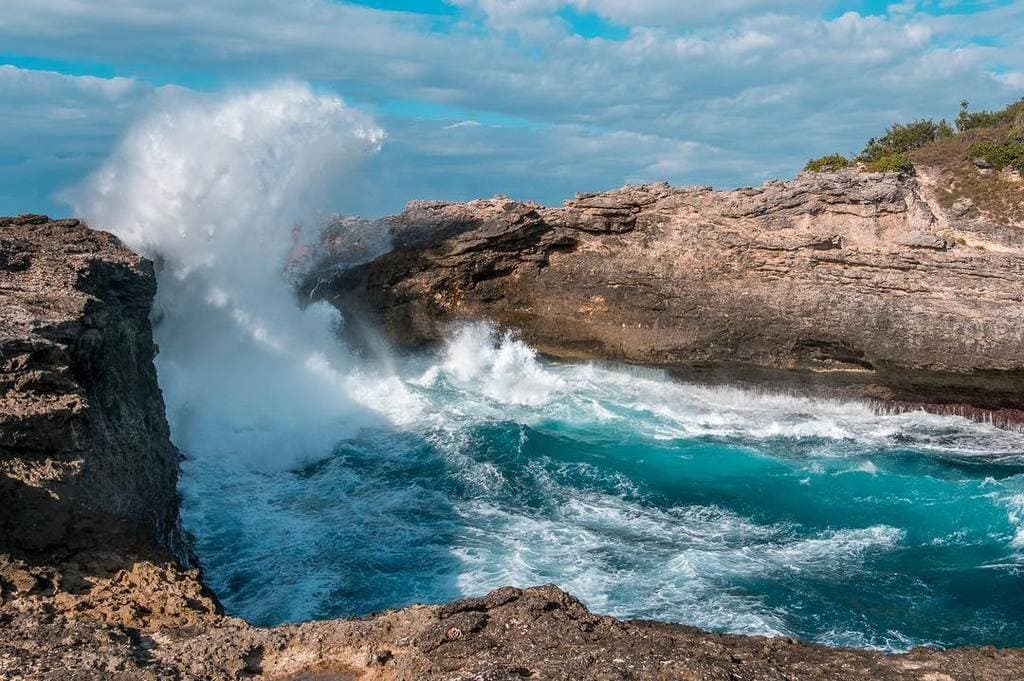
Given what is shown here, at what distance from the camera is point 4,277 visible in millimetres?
11312

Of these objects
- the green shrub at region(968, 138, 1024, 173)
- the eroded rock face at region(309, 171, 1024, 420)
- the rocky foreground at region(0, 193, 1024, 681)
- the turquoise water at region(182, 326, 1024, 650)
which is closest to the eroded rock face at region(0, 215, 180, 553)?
the rocky foreground at region(0, 193, 1024, 681)

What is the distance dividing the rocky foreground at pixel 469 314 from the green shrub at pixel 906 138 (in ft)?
39.7

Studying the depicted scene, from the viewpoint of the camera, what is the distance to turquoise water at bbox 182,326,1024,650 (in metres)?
11.2

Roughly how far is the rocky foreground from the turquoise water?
178 cm

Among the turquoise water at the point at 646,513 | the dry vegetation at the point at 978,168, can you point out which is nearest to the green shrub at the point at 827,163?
the dry vegetation at the point at 978,168

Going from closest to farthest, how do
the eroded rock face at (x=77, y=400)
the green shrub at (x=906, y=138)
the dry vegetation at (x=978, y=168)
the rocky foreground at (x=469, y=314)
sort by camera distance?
the rocky foreground at (x=469, y=314), the eroded rock face at (x=77, y=400), the dry vegetation at (x=978, y=168), the green shrub at (x=906, y=138)

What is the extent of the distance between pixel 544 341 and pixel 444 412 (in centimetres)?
465

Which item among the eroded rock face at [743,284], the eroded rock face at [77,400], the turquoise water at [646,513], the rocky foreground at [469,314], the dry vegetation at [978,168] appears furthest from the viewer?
the dry vegetation at [978,168]

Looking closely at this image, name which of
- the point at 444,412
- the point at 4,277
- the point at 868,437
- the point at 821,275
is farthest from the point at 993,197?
the point at 4,277

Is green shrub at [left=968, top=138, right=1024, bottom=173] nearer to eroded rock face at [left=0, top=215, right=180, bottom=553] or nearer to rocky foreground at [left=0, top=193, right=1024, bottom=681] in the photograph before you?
rocky foreground at [left=0, top=193, right=1024, bottom=681]

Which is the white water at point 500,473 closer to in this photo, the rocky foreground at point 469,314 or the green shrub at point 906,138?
the rocky foreground at point 469,314

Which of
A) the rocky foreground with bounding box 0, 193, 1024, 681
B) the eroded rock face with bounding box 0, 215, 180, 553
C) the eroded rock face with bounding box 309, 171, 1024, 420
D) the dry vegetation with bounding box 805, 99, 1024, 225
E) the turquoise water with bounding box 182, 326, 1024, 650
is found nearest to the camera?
the rocky foreground with bounding box 0, 193, 1024, 681

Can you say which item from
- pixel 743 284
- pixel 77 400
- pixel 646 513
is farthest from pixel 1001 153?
pixel 77 400

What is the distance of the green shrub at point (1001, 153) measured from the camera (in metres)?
25.0
